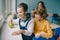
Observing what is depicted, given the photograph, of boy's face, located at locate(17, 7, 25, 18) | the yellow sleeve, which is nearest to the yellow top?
the yellow sleeve

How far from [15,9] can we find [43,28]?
229 mm

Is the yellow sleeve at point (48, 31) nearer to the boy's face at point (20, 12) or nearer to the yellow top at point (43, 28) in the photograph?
the yellow top at point (43, 28)

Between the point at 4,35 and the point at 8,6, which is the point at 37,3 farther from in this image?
the point at 4,35

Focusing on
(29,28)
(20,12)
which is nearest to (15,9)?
(20,12)

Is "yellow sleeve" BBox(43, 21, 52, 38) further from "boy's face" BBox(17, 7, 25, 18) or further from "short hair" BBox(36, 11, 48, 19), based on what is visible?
"boy's face" BBox(17, 7, 25, 18)

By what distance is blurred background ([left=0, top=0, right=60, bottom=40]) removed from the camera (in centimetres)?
118

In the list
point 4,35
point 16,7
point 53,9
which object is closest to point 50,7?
point 53,9

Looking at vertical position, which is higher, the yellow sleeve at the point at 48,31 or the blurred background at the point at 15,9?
the blurred background at the point at 15,9

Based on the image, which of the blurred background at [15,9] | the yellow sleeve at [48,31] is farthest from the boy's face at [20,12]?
the yellow sleeve at [48,31]

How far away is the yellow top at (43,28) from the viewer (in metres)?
1.15

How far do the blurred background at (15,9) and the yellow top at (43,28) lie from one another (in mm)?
53

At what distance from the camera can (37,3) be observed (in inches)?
47.1

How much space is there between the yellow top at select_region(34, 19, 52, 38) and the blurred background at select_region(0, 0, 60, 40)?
5 centimetres

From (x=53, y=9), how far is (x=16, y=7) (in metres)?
0.26
